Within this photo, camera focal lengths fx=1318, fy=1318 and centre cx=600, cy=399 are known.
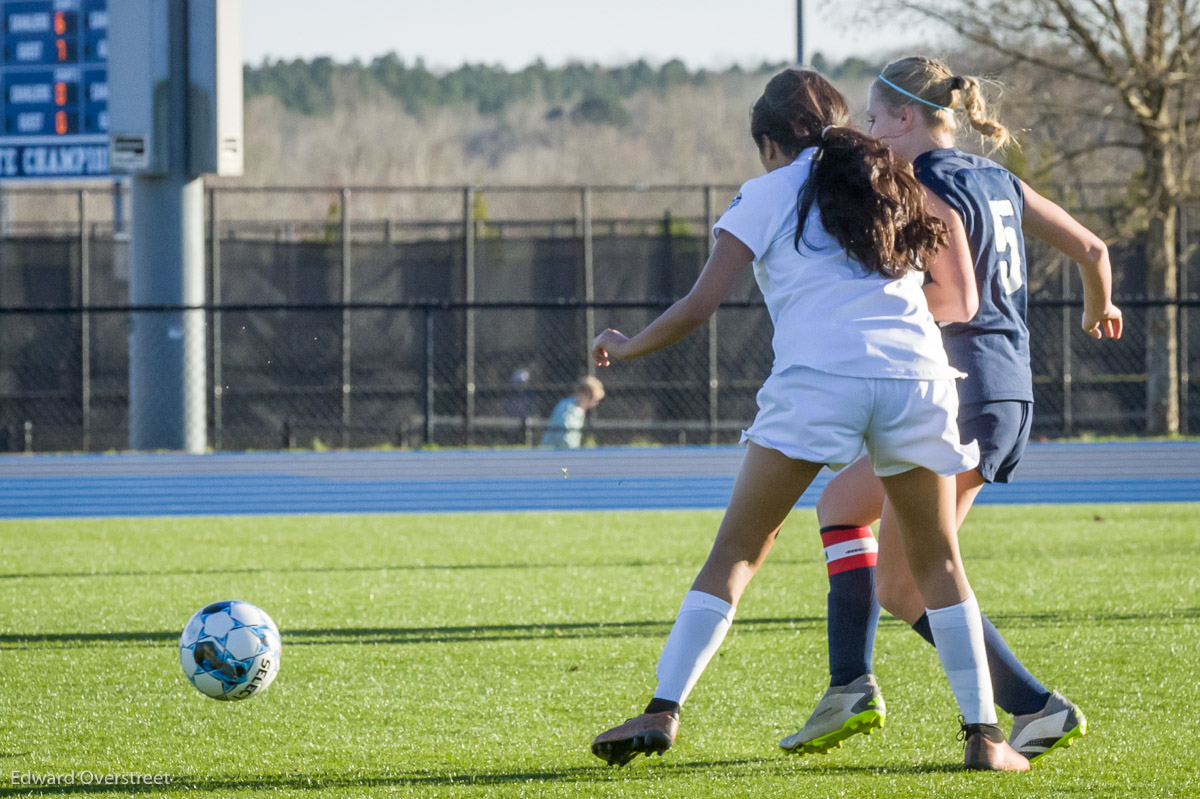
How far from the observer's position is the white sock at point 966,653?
117 inches

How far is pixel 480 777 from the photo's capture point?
303 centimetres

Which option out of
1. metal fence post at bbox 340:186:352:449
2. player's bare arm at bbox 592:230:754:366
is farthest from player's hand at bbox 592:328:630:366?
metal fence post at bbox 340:186:352:449

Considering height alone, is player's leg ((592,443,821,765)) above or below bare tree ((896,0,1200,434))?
below

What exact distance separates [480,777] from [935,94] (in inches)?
76.0

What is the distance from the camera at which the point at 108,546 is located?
7.87 m

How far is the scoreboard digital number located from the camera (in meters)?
14.9

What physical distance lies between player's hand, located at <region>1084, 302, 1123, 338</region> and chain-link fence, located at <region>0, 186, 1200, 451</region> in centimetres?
1239

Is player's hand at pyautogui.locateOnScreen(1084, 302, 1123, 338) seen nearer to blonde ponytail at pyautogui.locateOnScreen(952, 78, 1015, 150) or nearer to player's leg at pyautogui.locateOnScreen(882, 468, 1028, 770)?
blonde ponytail at pyautogui.locateOnScreen(952, 78, 1015, 150)

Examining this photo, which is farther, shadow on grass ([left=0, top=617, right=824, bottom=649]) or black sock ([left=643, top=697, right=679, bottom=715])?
shadow on grass ([left=0, top=617, right=824, bottom=649])

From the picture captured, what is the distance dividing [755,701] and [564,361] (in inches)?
557

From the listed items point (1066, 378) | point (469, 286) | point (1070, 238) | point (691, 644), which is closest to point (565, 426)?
point (469, 286)

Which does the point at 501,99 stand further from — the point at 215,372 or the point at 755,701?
the point at 755,701

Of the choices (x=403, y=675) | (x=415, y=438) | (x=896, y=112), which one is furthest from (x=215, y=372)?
(x=896, y=112)

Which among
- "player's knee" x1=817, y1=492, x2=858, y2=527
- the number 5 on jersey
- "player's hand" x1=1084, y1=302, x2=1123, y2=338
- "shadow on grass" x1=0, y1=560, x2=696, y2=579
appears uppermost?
the number 5 on jersey
